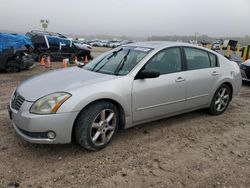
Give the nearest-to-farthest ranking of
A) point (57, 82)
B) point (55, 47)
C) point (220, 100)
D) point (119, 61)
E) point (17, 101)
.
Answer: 1. point (17, 101)
2. point (57, 82)
3. point (119, 61)
4. point (220, 100)
5. point (55, 47)

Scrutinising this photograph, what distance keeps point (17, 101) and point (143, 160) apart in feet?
6.29

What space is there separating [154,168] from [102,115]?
100cm

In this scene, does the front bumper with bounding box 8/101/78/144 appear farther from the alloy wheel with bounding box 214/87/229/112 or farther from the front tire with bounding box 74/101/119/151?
the alloy wheel with bounding box 214/87/229/112

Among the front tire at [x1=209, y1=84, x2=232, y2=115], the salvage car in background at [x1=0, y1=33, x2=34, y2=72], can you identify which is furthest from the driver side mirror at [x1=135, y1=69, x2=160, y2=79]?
the salvage car in background at [x1=0, y1=33, x2=34, y2=72]

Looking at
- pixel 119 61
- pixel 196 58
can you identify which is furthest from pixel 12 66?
pixel 196 58

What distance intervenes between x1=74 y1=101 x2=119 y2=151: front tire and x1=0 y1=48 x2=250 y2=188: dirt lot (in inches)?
6.4

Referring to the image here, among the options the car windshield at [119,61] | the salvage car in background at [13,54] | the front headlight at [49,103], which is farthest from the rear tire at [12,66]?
the front headlight at [49,103]

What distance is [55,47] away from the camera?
1570 cm

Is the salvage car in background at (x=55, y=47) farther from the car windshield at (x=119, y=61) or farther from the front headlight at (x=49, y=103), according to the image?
the front headlight at (x=49, y=103)

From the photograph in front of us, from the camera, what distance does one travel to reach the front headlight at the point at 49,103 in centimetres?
334

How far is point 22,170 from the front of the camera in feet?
10.7

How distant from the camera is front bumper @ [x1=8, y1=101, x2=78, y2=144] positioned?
330cm

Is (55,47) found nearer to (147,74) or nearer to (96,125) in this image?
(147,74)

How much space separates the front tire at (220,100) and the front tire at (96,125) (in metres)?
2.38
